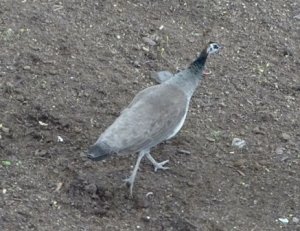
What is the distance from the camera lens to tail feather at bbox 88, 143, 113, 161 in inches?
157

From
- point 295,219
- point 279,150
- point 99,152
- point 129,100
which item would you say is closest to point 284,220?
point 295,219

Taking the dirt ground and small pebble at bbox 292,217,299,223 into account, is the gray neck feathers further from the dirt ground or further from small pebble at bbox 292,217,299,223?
small pebble at bbox 292,217,299,223

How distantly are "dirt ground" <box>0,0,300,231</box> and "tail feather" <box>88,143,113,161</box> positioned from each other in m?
0.41

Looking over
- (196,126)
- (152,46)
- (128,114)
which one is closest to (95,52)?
(152,46)

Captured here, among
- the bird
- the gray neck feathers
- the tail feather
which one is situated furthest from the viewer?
the gray neck feathers

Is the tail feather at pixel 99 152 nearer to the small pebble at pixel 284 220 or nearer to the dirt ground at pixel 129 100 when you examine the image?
the dirt ground at pixel 129 100

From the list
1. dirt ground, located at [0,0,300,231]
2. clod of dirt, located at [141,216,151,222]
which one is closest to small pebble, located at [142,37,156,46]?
dirt ground, located at [0,0,300,231]

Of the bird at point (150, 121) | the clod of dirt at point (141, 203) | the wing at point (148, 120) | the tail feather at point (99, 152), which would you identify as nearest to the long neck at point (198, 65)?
the bird at point (150, 121)

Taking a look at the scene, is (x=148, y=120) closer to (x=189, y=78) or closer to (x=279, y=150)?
(x=189, y=78)

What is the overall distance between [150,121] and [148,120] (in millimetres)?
13

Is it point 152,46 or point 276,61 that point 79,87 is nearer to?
point 152,46

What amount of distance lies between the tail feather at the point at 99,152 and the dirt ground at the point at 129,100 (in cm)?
41

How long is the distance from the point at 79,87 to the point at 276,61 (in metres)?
1.56

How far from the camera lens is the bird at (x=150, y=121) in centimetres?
411
